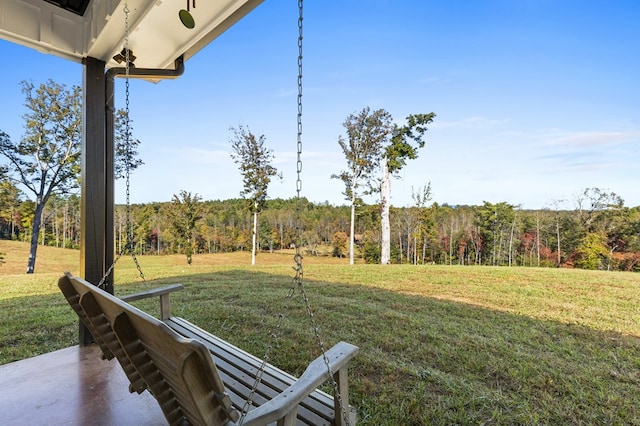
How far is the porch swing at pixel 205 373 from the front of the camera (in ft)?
2.39

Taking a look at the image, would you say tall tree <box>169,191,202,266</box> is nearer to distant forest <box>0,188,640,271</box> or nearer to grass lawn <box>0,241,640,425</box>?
distant forest <box>0,188,640,271</box>

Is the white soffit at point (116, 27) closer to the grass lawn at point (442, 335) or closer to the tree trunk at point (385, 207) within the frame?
the grass lawn at point (442, 335)

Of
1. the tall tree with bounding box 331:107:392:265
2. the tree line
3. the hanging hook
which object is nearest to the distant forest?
the tree line

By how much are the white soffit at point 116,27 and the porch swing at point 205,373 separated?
92 centimetres

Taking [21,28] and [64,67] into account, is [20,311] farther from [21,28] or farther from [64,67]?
[64,67]

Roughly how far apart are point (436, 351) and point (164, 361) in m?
2.62

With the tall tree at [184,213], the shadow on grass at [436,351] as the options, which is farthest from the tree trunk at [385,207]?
the tall tree at [184,213]

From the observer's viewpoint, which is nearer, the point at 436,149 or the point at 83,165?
the point at 83,165

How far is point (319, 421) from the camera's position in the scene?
3.82ft

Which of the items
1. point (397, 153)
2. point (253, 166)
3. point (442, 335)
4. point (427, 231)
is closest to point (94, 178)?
point (442, 335)

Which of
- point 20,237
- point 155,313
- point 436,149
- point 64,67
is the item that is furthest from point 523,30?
point 20,237

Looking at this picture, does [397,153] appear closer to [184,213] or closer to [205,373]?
[184,213]

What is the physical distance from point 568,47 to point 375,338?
7.14 metres

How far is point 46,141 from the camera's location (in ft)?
32.0
